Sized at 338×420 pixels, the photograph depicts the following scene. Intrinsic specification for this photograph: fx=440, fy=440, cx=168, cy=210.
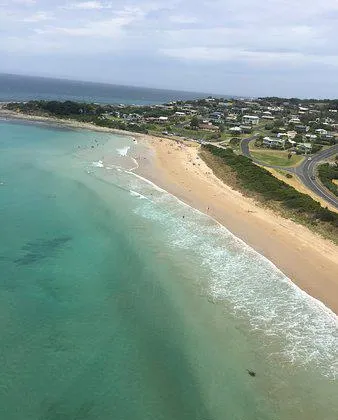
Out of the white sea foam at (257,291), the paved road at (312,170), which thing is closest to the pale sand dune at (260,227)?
the white sea foam at (257,291)

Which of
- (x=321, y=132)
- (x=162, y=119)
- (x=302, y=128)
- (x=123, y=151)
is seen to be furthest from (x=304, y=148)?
(x=162, y=119)

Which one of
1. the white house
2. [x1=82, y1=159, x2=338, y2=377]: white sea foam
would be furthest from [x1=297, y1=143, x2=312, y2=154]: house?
[x1=82, y1=159, x2=338, y2=377]: white sea foam

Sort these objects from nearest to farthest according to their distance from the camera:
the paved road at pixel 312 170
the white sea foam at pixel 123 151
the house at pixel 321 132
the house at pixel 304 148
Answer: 1. the paved road at pixel 312 170
2. the white sea foam at pixel 123 151
3. the house at pixel 304 148
4. the house at pixel 321 132

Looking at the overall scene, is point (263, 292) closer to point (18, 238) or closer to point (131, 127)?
point (18, 238)

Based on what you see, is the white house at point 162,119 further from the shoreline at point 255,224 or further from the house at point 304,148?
the shoreline at point 255,224

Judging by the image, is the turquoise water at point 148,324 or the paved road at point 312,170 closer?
the turquoise water at point 148,324

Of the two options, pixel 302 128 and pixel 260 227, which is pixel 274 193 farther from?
pixel 302 128

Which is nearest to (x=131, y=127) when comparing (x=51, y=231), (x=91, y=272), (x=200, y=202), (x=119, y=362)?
(x=200, y=202)
